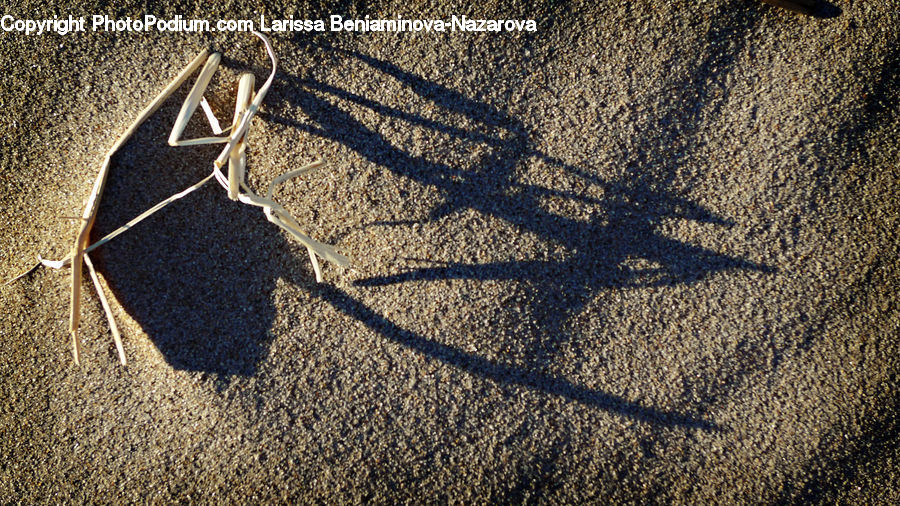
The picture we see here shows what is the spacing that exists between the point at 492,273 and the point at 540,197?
20 centimetres

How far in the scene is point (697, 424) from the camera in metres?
1.16

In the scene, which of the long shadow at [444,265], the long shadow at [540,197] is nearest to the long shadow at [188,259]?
the long shadow at [444,265]

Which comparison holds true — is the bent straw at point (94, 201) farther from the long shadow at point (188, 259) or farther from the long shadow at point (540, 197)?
the long shadow at point (540, 197)

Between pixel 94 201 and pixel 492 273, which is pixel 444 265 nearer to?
pixel 492 273

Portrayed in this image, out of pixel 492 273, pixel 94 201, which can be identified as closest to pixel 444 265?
pixel 492 273

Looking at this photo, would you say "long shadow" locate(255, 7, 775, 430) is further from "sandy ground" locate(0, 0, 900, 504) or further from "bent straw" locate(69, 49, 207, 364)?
"bent straw" locate(69, 49, 207, 364)

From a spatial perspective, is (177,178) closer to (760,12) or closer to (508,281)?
(508,281)

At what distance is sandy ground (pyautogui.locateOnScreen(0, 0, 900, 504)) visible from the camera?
113 cm

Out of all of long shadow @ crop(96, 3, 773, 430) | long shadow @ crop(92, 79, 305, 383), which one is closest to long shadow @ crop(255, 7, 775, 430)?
long shadow @ crop(96, 3, 773, 430)

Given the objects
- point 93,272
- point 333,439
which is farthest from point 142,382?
point 333,439

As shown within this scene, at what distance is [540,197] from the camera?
3.76 ft

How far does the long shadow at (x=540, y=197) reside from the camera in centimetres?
114

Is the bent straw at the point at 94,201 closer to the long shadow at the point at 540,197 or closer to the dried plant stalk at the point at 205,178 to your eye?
the dried plant stalk at the point at 205,178

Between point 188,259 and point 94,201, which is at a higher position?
point 94,201
